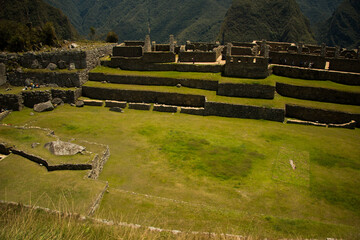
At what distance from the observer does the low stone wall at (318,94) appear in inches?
789

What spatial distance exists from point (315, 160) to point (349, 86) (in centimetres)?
1094

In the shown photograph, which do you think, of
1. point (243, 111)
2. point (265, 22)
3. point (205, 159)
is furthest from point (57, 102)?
point (265, 22)

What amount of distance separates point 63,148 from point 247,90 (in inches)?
544

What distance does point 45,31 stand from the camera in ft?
91.2

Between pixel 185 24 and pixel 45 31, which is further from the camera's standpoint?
pixel 185 24

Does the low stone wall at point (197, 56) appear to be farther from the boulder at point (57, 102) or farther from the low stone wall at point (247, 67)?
the boulder at point (57, 102)

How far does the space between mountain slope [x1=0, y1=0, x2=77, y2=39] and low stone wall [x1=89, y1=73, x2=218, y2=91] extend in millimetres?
61174

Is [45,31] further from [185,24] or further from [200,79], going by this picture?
[185,24]

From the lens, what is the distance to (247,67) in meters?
22.8

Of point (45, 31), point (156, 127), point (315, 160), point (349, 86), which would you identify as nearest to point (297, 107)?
point (349, 86)

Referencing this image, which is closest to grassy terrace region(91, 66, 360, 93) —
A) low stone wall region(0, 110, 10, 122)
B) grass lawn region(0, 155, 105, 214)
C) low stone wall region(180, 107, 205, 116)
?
low stone wall region(180, 107, 205, 116)

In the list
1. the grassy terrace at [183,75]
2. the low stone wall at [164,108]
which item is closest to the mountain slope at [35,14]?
the grassy terrace at [183,75]

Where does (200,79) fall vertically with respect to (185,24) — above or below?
below

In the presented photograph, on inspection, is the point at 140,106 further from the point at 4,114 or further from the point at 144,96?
the point at 4,114
